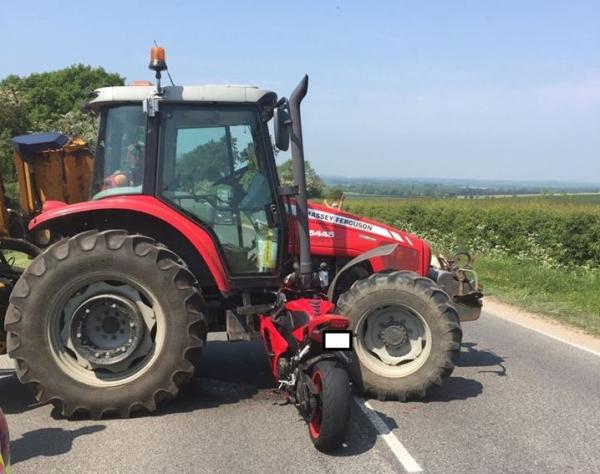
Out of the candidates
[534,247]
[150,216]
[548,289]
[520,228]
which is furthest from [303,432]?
[520,228]

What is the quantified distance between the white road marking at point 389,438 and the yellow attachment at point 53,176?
3565 millimetres

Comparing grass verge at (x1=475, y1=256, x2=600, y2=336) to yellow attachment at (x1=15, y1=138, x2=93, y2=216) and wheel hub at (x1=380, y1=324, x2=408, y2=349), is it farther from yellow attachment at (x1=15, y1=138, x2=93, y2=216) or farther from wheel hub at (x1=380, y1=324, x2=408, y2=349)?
yellow attachment at (x1=15, y1=138, x2=93, y2=216)

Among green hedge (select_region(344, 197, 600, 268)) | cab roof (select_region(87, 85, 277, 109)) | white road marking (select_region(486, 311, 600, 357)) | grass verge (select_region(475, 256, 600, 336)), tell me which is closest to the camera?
cab roof (select_region(87, 85, 277, 109))

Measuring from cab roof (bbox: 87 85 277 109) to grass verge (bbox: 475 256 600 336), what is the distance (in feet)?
21.0

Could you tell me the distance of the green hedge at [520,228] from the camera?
16.0m

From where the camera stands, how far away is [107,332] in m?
4.98

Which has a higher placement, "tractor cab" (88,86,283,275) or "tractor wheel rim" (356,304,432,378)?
"tractor cab" (88,86,283,275)

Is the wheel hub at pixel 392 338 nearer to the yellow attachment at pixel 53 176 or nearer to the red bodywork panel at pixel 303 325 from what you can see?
the red bodywork panel at pixel 303 325

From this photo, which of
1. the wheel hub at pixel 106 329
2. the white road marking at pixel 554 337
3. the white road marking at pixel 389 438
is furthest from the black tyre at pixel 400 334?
the white road marking at pixel 554 337

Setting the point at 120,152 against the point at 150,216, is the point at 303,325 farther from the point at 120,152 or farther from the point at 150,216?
the point at 120,152

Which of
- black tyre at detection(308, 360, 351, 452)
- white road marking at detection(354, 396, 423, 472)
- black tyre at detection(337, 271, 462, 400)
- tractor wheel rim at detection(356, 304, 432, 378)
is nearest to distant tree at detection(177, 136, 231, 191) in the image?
black tyre at detection(337, 271, 462, 400)

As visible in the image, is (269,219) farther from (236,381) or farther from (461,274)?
(461,274)

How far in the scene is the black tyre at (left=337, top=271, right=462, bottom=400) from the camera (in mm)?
5305

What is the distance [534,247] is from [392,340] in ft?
43.9
